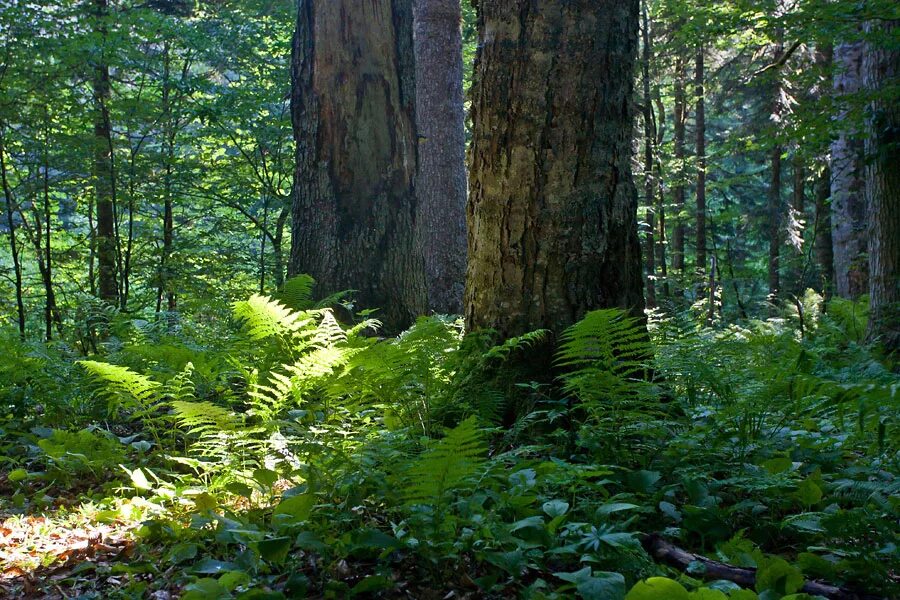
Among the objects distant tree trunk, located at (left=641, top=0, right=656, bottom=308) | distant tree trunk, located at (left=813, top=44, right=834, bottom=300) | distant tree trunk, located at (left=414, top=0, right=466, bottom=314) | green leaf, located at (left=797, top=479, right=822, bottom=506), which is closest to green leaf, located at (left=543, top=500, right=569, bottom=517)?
green leaf, located at (left=797, top=479, right=822, bottom=506)

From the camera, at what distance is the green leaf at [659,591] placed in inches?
69.0

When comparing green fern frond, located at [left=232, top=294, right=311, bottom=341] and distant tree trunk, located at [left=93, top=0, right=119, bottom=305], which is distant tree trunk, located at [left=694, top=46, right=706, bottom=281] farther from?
green fern frond, located at [left=232, top=294, right=311, bottom=341]

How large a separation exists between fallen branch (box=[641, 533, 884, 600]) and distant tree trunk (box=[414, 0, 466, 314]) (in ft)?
22.9

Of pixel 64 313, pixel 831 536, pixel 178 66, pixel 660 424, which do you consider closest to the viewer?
pixel 831 536

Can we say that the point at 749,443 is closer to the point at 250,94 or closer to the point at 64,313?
the point at 250,94

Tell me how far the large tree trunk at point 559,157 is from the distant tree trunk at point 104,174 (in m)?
7.56

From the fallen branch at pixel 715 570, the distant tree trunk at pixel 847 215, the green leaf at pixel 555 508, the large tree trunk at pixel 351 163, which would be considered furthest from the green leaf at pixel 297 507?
the distant tree trunk at pixel 847 215

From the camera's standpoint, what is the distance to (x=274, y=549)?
2.22 metres

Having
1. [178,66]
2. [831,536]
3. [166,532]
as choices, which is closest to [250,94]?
[178,66]

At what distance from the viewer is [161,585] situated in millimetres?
2414

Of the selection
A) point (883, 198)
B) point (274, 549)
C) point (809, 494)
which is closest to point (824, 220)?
point (883, 198)

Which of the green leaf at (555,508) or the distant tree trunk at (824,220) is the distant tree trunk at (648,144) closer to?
the distant tree trunk at (824,220)

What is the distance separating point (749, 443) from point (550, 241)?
50.8 inches

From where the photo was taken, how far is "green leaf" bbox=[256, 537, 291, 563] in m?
2.21
